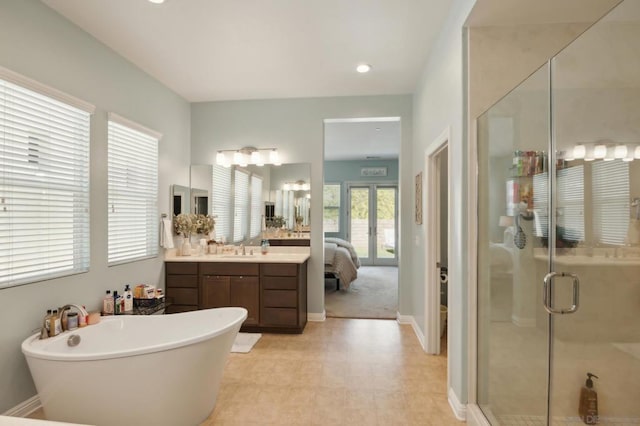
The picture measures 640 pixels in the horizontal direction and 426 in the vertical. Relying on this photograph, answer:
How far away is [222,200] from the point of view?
4.42m

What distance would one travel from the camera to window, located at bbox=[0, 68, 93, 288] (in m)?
2.16

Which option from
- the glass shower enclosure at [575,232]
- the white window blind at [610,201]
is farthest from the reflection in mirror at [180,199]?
the white window blind at [610,201]

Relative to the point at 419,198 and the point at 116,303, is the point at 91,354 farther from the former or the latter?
the point at 419,198

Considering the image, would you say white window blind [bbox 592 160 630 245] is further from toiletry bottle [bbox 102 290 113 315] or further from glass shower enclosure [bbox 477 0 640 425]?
toiletry bottle [bbox 102 290 113 315]

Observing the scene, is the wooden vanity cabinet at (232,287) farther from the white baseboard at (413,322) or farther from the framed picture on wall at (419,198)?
the framed picture on wall at (419,198)

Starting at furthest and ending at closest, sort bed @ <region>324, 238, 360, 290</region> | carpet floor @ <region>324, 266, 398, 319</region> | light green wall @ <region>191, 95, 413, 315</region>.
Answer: bed @ <region>324, 238, 360, 290</region> < carpet floor @ <region>324, 266, 398, 319</region> < light green wall @ <region>191, 95, 413, 315</region>

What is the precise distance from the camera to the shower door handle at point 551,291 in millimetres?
1585

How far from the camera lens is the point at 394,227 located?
858cm

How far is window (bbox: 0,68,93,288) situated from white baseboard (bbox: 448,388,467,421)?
2952mm

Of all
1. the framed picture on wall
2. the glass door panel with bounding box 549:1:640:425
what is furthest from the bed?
the glass door panel with bounding box 549:1:640:425

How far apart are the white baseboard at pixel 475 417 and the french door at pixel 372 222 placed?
21.3 feet

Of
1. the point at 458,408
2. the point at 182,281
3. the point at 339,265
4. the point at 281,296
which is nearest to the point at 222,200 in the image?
the point at 182,281

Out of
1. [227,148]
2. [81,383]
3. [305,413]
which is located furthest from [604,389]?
[227,148]

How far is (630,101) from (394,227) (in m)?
7.22
